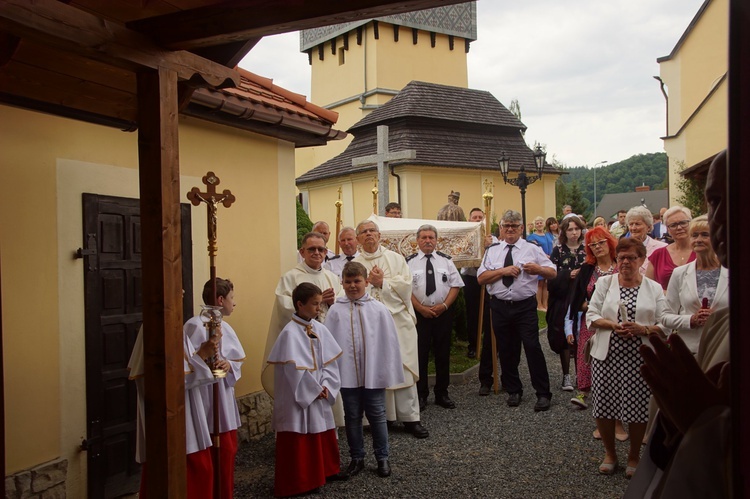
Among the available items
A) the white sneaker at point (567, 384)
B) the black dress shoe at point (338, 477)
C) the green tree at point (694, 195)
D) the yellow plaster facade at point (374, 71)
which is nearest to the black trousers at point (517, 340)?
the white sneaker at point (567, 384)

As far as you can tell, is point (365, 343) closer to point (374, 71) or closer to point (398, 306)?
point (398, 306)

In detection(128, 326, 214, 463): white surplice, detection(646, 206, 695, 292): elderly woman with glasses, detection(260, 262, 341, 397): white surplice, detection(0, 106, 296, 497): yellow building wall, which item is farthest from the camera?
detection(260, 262, 341, 397): white surplice

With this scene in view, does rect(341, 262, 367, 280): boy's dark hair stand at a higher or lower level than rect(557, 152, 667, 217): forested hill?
lower

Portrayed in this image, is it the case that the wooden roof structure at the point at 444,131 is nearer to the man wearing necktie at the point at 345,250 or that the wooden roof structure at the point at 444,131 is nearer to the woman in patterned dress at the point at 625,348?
the man wearing necktie at the point at 345,250

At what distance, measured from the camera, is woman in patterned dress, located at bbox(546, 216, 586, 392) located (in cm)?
811

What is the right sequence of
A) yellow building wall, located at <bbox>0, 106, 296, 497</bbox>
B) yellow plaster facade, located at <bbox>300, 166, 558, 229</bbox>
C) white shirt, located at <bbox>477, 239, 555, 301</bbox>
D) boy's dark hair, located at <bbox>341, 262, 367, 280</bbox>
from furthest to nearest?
yellow plaster facade, located at <bbox>300, 166, 558, 229</bbox> < white shirt, located at <bbox>477, 239, 555, 301</bbox> < boy's dark hair, located at <bbox>341, 262, 367, 280</bbox> < yellow building wall, located at <bbox>0, 106, 296, 497</bbox>

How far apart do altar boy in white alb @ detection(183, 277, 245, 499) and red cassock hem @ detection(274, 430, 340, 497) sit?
502 mm

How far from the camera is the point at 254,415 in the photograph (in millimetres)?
7273

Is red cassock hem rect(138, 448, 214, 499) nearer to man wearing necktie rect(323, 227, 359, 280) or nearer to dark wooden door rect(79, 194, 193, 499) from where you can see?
dark wooden door rect(79, 194, 193, 499)

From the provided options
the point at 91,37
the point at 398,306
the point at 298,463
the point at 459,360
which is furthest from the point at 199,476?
the point at 459,360

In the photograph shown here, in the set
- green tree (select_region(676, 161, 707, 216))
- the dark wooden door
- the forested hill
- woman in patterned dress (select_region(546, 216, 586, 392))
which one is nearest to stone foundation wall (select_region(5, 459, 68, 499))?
the dark wooden door

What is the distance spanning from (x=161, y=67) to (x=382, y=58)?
2837 cm

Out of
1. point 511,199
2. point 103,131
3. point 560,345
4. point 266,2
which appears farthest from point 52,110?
point 511,199

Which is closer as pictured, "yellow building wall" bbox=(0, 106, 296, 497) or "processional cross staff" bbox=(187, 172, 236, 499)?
"processional cross staff" bbox=(187, 172, 236, 499)
